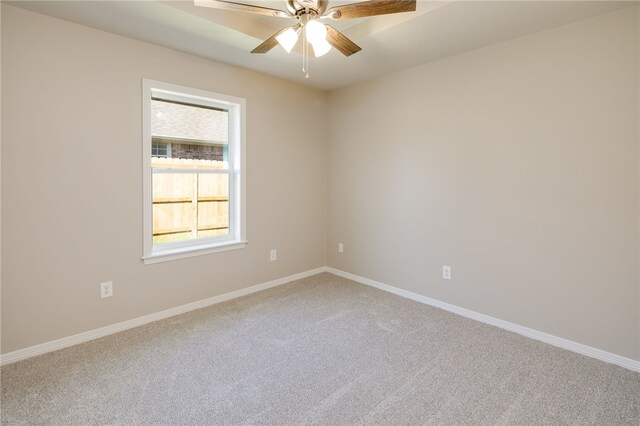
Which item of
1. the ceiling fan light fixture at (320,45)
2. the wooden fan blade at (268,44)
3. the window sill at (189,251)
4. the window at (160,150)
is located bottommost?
the window sill at (189,251)

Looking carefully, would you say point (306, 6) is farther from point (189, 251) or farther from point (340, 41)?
point (189, 251)

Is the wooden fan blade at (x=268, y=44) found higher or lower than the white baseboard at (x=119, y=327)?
higher

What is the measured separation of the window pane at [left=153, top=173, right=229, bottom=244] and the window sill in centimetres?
14

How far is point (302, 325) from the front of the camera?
116 inches

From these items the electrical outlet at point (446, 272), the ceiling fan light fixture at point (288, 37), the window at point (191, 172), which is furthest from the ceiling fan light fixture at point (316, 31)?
the electrical outlet at point (446, 272)

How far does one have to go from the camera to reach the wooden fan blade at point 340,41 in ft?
6.84

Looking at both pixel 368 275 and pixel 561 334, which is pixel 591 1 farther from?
pixel 368 275

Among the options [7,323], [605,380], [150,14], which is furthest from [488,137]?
[7,323]

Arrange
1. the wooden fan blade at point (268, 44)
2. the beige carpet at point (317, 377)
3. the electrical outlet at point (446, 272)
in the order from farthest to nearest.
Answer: the electrical outlet at point (446, 272) < the wooden fan blade at point (268, 44) < the beige carpet at point (317, 377)

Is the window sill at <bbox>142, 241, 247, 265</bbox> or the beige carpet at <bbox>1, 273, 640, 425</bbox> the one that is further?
the window sill at <bbox>142, 241, 247, 265</bbox>

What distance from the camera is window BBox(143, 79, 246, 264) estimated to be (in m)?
3.04

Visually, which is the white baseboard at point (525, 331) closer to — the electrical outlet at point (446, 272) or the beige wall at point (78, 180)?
the electrical outlet at point (446, 272)

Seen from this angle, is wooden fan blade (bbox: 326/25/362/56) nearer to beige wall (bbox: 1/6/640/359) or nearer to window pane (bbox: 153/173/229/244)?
beige wall (bbox: 1/6/640/359)

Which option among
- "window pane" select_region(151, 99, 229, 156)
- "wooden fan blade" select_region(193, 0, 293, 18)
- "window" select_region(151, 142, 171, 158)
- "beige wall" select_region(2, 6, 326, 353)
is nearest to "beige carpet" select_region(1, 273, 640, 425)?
"beige wall" select_region(2, 6, 326, 353)
